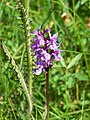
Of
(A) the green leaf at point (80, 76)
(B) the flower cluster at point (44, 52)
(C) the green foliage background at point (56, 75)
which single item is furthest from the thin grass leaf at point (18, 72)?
(A) the green leaf at point (80, 76)

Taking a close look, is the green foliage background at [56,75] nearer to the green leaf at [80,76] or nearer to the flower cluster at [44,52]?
the green leaf at [80,76]

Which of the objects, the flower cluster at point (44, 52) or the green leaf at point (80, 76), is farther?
the green leaf at point (80, 76)

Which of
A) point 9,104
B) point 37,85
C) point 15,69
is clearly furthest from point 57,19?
point 15,69

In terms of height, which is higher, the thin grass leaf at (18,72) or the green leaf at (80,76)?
the thin grass leaf at (18,72)

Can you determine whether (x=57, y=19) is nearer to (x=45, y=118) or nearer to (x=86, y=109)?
(x=86, y=109)

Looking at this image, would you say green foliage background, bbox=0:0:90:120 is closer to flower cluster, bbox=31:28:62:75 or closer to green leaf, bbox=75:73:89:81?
green leaf, bbox=75:73:89:81

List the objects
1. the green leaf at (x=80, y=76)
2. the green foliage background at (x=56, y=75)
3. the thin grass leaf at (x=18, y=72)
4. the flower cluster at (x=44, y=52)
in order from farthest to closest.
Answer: the green leaf at (x=80, y=76), the green foliage background at (x=56, y=75), the flower cluster at (x=44, y=52), the thin grass leaf at (x=18, y=72)

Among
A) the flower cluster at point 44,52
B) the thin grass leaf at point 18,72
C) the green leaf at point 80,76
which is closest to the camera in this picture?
the thin grass leaf at point 18,72

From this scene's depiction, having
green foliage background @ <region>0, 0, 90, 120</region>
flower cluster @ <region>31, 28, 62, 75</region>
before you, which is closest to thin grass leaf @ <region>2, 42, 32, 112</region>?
flower cluster @ <region>31, 28, 62, 75</region>

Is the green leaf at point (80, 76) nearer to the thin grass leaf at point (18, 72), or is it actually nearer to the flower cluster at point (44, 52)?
the flower cluster at point (44, 52)

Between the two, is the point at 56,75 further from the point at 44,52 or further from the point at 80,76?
the point at 44,52
